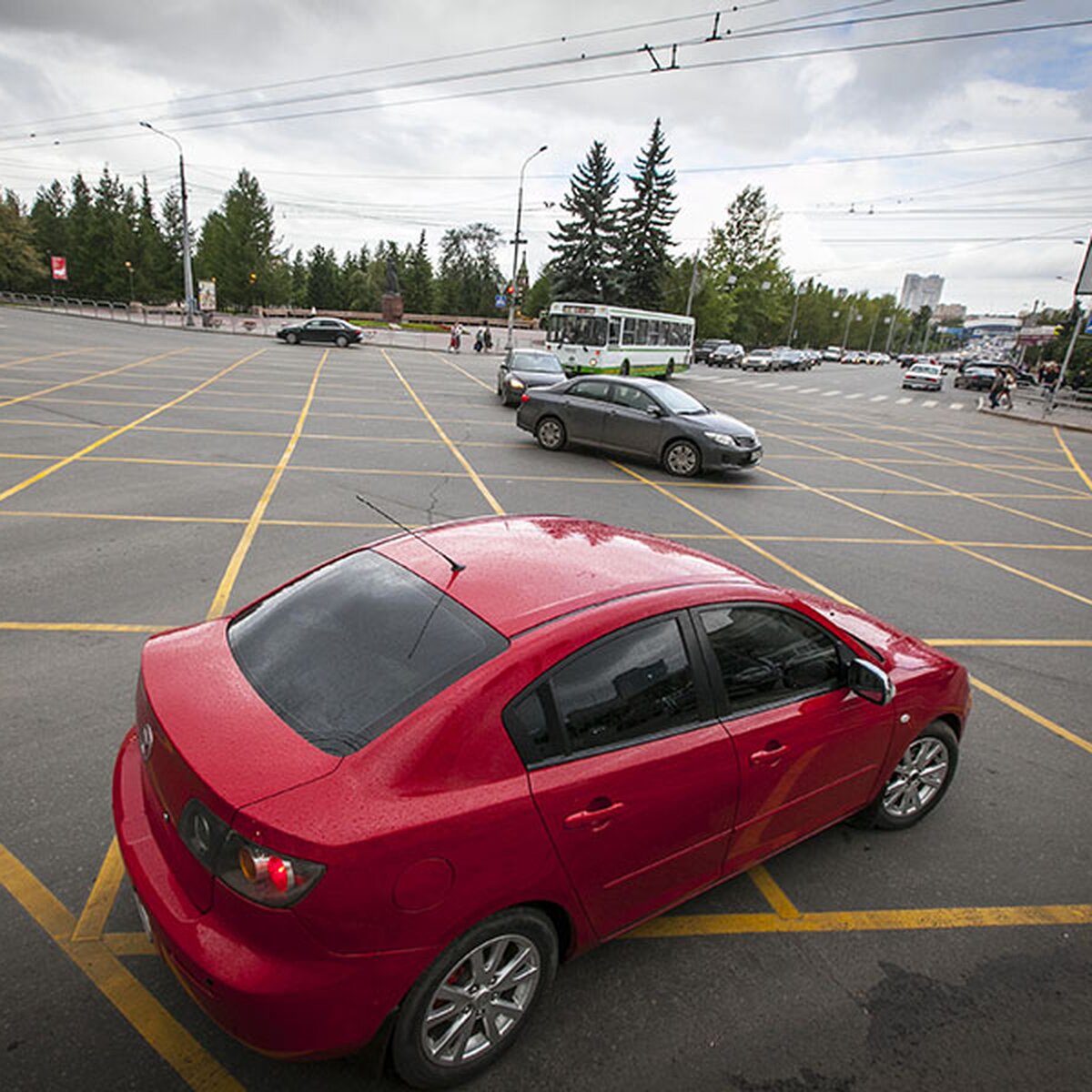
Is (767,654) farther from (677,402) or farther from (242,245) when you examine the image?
(242,245)

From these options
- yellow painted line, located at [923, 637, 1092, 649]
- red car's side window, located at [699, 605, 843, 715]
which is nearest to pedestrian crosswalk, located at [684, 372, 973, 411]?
yellow painted line, located at [923, 637, 1092, 649]

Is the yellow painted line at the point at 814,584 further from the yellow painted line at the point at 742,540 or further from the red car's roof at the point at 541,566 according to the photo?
the red car's roof at the point at 541,566

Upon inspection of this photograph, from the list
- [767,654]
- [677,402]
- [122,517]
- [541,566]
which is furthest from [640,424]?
[541,566]

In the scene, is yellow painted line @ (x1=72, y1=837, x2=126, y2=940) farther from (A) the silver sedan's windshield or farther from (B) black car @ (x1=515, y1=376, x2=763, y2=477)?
(A) the silver sedan's windshield

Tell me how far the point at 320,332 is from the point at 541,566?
39833mm

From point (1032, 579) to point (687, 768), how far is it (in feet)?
25.2

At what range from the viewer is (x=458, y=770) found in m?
2.06

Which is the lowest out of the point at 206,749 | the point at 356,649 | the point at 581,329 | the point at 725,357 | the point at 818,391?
the point at 818,391

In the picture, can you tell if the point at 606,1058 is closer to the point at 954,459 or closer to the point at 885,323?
the point at 954,459

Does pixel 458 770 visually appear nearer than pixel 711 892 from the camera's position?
Yes

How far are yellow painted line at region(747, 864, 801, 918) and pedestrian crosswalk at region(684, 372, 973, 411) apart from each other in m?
33.4

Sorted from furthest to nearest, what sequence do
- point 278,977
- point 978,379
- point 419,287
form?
point 419,287 < point 978,379 < point 278,977

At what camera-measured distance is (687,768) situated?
252 centimetres

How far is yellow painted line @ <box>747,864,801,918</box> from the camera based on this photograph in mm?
3123
